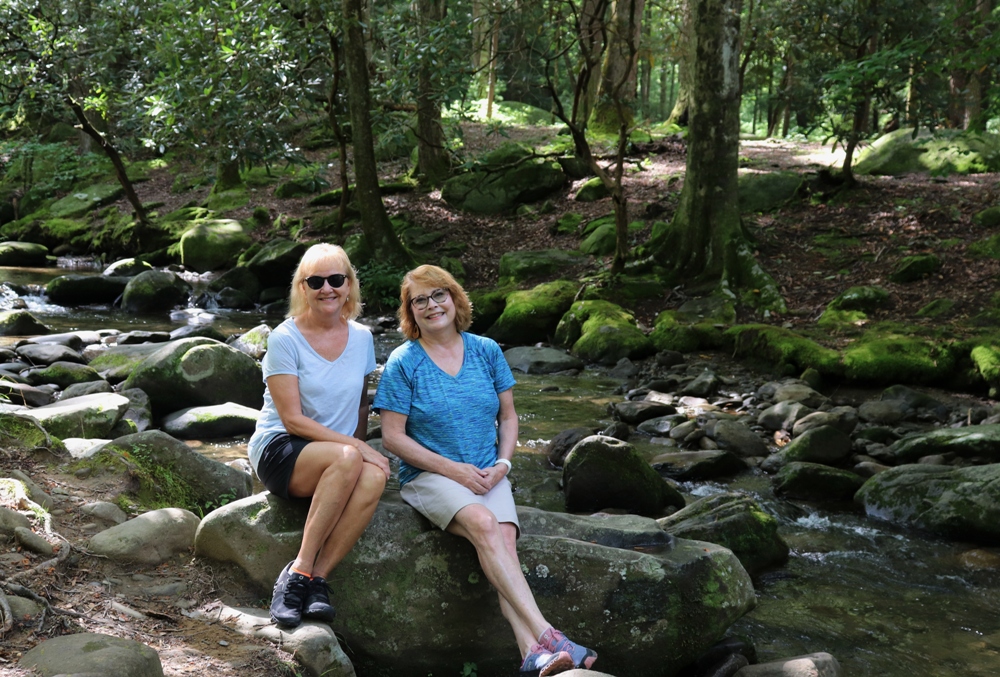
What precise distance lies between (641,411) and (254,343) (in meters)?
5.05

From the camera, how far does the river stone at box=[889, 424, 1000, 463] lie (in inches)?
271

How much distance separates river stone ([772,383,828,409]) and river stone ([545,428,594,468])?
2.15 meters

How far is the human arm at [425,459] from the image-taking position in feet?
13.1

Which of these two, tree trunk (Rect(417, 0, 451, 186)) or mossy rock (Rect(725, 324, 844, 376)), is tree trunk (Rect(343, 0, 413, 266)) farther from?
mossy rock (Rect(725, 324, 844, 376))

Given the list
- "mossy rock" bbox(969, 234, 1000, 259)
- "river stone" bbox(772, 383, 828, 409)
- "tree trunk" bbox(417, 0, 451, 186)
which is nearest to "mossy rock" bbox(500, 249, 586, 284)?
"tree trunk" bbox(417, 0, 451, 186)

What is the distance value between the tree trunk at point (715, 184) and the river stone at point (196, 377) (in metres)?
6.43

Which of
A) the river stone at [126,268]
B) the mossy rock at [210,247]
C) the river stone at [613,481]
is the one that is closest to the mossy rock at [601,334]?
the river stone at [613,481]

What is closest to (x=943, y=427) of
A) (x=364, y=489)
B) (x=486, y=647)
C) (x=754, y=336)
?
(x=754, y=336)

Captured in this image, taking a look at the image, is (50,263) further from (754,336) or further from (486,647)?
(486,647)

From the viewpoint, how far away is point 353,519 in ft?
12.6

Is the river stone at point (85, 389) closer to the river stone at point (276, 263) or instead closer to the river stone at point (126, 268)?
the river stone at point (276, 263)

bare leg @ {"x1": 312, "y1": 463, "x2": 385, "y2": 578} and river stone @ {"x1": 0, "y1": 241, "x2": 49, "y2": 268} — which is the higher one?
bare leg @ {"x1": 312, "y1": 463, "x2": 385, "y2": 578}

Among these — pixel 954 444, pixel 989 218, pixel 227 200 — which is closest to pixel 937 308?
pixel 989 218

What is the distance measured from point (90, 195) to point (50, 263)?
4598 millimetres
